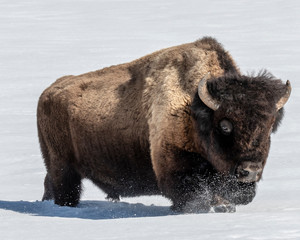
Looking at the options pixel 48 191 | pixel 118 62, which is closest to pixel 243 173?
pixel 48 191

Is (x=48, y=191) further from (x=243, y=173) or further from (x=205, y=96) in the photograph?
(x=243, y=173)

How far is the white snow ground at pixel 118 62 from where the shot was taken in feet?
17.9

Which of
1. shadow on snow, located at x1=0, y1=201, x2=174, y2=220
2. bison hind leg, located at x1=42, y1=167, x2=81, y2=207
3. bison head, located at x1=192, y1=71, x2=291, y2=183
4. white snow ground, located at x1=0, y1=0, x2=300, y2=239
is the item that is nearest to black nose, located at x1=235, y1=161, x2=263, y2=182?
bison head, located at x1=192, y1=71, x2=291, y2=183

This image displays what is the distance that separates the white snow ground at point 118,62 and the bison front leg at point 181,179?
31 centimetres

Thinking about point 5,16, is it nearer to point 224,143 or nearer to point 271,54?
point 271,54

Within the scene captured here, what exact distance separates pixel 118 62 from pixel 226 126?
45.3 feet

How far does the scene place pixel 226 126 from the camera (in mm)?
6809

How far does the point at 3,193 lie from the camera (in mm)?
9734

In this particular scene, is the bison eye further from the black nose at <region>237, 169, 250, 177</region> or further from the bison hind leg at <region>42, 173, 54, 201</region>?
the bison hind leg at <region>42, 173, 54, 201</region>

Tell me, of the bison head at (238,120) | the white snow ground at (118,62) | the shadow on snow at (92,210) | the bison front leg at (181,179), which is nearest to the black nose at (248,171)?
the bison head at (238,120)

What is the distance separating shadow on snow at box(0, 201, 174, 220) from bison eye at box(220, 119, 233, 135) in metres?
1.01

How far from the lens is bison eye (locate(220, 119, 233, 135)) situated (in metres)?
6.78

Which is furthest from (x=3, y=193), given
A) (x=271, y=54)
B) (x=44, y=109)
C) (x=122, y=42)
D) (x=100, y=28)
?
(x=100, y=28)

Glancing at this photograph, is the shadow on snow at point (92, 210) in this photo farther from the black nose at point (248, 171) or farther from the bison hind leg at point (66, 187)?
the black nose at point (248, 171)
